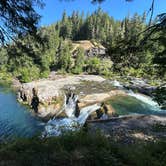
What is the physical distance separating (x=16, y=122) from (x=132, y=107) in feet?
37.7

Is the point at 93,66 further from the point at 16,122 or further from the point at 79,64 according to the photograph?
the point at 16,122

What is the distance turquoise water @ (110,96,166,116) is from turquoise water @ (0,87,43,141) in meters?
7.63

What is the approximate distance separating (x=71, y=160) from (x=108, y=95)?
23750mm

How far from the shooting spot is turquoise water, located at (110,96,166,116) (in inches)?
910

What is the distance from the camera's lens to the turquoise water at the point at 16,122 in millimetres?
20203

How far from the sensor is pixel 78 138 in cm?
664

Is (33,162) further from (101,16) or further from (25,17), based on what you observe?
(101,16)

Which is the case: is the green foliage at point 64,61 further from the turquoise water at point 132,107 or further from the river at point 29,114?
the turquoise water at point 132,107

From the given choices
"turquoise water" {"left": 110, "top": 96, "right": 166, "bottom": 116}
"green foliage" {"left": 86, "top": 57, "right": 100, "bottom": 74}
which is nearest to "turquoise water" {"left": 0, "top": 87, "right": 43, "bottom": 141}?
"turquoise water" {"left": 110, "top": 96, "right": 166, "bottom": 116}

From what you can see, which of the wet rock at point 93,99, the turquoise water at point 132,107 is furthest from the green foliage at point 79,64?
the turquoise water at point 132,107

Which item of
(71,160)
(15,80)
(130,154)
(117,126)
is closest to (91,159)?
(71,160)

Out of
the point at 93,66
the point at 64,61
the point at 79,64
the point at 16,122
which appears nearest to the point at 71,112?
the point at 16,122

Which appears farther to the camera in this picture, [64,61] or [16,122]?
[64,61]

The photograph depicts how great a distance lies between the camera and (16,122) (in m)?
23.5
